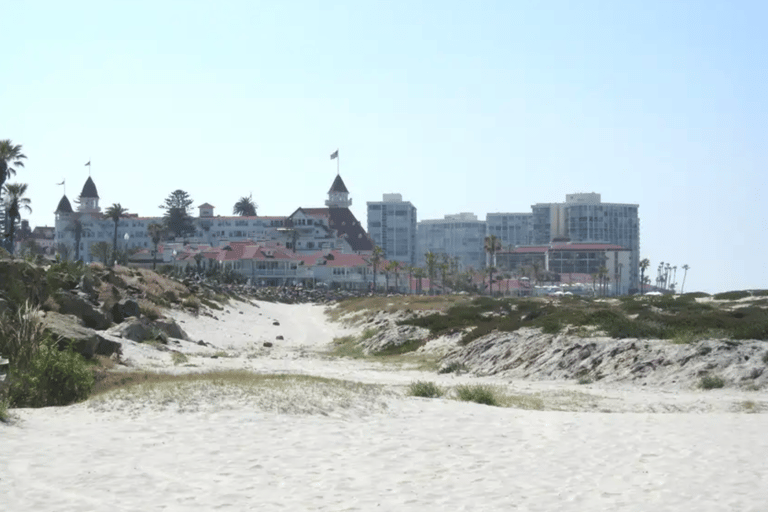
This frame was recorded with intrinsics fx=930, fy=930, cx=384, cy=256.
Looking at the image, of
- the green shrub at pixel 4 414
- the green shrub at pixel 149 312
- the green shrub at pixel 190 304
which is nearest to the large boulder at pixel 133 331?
the green shrub at pixel 149 312

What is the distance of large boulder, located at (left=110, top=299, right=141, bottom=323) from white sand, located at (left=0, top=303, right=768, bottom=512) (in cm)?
2188

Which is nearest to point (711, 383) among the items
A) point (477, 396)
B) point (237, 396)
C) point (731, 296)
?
point (477, 396)

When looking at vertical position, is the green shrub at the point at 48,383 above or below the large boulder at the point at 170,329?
above

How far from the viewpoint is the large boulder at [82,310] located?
34.0m

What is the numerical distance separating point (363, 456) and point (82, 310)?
77.0ft

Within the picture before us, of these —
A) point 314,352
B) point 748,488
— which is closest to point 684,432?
point 748,488

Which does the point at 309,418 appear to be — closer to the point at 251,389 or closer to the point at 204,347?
the point at 251,389

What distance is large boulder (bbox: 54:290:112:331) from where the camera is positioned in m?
34.0

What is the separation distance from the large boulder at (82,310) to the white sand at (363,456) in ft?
57.4

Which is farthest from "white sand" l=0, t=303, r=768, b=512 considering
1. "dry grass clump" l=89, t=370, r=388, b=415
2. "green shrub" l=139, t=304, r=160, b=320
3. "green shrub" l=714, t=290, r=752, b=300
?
"green shrub" l=714, t=290, r=752, b=300

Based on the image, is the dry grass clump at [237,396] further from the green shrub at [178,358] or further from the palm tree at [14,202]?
the palm tree at [14,202]

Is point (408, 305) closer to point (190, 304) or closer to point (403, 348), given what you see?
point (190, 304)

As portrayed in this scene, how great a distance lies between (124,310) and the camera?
40.1 m

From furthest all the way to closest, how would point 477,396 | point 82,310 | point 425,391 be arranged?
point 82,310 → point 425,391 → point 477,396
